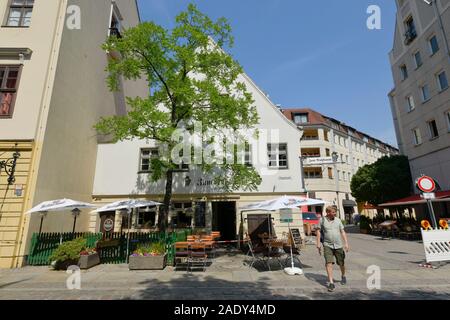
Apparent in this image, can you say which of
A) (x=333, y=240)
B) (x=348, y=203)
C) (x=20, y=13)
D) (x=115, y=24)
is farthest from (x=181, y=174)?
(x=348, y=203)

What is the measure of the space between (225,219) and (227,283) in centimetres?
1138

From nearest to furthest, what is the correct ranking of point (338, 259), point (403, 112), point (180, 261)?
point (338, 259), point (180, 261), point (403, 112)

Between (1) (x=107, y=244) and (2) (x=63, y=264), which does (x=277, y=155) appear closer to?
(1) (x=107, y=244)

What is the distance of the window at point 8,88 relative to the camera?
12.1 metres

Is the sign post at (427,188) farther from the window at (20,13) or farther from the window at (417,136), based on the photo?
the window at (20,13)

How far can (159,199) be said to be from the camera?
640 inches

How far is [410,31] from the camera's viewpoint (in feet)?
76.6

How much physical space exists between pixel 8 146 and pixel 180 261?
9451 millimetres

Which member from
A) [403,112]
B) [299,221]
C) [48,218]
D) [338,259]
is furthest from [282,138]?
[403,112]

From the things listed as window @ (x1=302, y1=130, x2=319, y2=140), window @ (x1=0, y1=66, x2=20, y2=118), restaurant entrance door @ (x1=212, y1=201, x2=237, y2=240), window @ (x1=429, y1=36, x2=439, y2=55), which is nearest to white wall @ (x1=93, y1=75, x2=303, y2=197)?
restaurant entrance door @ (x1=212, y1=201, x2=237, y2=240)

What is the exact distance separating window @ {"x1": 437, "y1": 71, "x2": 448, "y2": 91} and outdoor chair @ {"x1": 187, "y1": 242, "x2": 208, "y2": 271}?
2220 cm

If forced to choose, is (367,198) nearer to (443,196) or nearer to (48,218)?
(443,196)

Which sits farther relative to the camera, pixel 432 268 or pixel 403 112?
pixel 403 112
